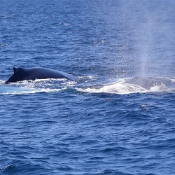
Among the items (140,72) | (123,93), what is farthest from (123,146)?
(140,72)

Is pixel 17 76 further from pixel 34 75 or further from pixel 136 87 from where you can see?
pixel 136 87

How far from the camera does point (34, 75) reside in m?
44.8

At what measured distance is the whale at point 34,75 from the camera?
44000 mm

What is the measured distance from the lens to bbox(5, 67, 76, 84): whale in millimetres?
44000

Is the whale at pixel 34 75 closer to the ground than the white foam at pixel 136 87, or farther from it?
farther from it

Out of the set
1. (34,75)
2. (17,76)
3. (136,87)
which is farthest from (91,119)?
(34,75)

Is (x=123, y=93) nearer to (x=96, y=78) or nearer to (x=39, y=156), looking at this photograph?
(x=96, y=78)

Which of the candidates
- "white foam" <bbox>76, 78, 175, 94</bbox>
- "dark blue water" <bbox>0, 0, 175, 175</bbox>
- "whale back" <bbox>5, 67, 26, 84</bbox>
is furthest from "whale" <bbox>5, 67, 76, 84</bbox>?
"white foam" <bbox>76, 78, 175, 94</bbox>

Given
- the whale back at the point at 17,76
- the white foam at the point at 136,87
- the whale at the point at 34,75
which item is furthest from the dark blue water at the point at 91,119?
the whale back at the point at 17,76

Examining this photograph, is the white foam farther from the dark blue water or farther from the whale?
the whale

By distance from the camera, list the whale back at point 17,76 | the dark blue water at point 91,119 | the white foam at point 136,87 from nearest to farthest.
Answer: the dark blue water at point 91,119, the white foam at point 136,87, the whale back at point 17,76

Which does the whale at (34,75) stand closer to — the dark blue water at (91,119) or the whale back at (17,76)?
the whale back at (17,76)

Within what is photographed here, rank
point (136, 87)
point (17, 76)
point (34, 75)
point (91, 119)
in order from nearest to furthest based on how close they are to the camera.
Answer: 1. point (91, 119)
2. point (136, 87)
3. point (17, 76)
4. point (34, 75)

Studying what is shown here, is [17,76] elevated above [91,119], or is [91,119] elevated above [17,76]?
[17,76]
